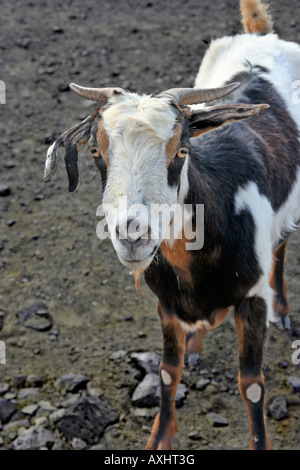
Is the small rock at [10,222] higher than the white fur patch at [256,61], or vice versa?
the white fur patch at [256,61]

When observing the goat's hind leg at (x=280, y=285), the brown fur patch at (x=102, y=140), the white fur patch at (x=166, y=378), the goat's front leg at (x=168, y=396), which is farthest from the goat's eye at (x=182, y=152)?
the goat's hind leg at (x=280, y=285)

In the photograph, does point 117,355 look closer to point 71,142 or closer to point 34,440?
point 34,440

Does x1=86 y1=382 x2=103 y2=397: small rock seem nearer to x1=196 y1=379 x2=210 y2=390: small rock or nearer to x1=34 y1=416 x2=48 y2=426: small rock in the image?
x1=34 y1=416 x2=48 y2=426: small rock

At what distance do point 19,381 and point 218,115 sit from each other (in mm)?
2724

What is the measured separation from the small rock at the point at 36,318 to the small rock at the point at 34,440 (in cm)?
108

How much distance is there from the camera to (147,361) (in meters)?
5.02

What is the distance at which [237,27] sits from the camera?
9.48 metres

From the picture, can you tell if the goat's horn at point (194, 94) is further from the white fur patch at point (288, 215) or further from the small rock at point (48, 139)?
the small rock at point (48, 139)

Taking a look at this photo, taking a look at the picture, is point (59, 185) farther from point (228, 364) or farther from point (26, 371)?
point (228, 364)

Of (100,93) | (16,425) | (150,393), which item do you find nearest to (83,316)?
(150,393)

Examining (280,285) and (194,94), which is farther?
(280,285)

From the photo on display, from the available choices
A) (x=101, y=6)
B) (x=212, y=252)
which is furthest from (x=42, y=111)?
(x=212, y=252)

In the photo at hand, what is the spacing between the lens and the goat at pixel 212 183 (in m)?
3.21

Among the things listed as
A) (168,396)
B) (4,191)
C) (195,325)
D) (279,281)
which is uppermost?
(195,325)
